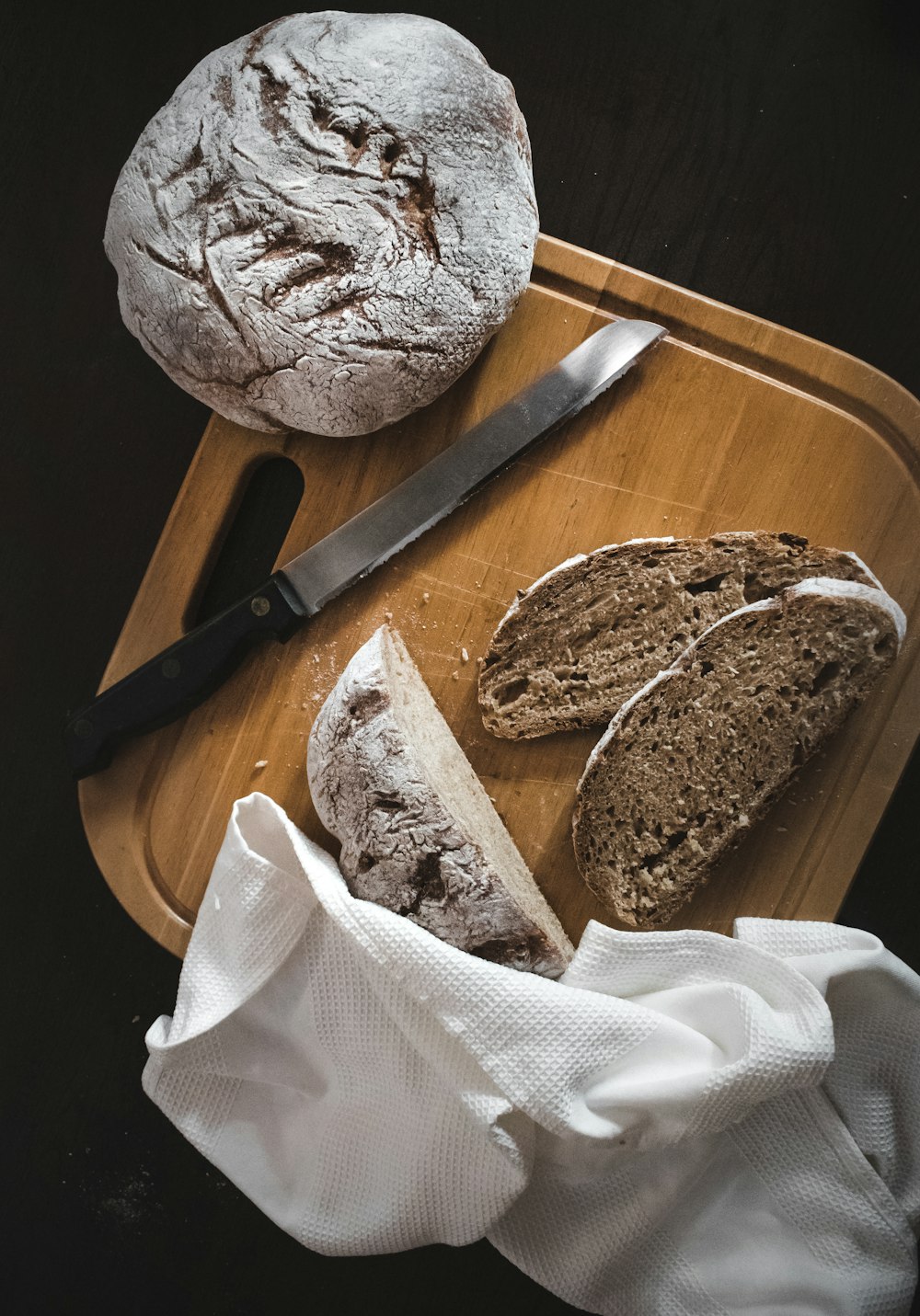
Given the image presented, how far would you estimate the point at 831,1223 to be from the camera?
1.78 metres

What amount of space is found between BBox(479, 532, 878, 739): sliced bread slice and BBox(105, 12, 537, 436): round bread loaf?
56cm

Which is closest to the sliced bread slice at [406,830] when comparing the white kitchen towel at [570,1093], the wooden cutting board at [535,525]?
the white kitchen towel at [570,1093]

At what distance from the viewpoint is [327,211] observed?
171cm

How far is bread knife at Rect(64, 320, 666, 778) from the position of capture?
1.98 m

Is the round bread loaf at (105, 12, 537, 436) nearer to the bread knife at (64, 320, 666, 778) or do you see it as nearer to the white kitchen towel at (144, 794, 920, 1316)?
the bread knife at (64, 320, 666, 778)

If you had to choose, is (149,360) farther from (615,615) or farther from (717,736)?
(717,736)

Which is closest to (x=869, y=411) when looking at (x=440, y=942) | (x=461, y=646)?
(x=461, y=646)

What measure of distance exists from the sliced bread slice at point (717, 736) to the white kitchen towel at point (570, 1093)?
157 millimetres

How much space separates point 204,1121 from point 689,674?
1.41 metres

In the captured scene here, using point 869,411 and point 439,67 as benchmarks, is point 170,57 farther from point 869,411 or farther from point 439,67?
point 869,411

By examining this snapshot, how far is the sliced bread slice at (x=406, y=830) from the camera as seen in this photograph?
177cm

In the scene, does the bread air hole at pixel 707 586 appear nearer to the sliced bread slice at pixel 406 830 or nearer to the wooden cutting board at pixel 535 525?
the wooden cutting board at pixel 535 525

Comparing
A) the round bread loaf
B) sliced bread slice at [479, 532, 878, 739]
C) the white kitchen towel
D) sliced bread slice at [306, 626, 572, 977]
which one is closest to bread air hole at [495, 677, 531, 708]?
sliced bread slice at [479, 532, 878, 739]

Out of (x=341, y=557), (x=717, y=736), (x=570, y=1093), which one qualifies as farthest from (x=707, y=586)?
(x=570, y=1093)
